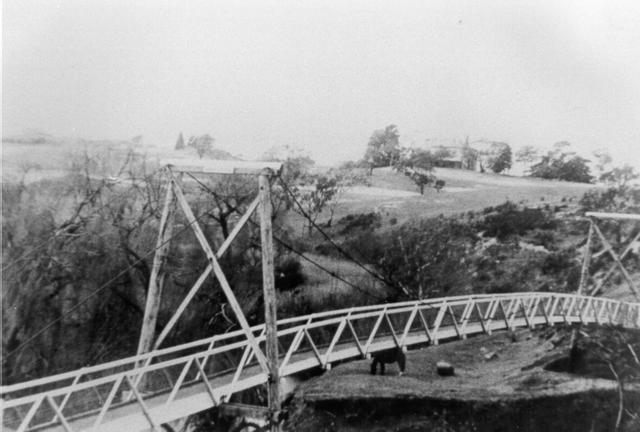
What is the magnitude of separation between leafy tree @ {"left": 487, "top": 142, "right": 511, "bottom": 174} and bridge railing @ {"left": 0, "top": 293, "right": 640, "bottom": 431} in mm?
2067

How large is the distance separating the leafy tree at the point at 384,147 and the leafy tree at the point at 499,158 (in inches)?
54.7

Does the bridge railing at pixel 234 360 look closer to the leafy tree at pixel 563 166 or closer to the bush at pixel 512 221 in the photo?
the bush at pixel 512 221

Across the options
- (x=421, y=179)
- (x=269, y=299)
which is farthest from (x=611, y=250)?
(x=269, y=299)

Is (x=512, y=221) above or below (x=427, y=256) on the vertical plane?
above

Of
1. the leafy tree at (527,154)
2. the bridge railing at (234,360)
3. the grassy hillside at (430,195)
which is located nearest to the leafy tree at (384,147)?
the grassy hillside at (430,195)

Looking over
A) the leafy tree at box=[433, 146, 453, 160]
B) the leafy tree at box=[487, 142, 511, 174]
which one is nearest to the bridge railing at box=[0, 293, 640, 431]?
the leafy tree at box=[487, 142, 511, 174]

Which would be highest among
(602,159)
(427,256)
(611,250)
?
(602,159)

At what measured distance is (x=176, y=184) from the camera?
7082mm

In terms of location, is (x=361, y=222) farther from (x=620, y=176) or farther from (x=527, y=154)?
→ (x=620, y=176)

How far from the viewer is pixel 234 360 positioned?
465 inches

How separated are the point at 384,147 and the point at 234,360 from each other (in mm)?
4934

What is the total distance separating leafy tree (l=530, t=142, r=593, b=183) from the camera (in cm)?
866

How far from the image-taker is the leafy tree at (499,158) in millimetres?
9056

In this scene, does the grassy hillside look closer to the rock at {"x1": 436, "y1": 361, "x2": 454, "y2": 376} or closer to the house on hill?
the house on hill
